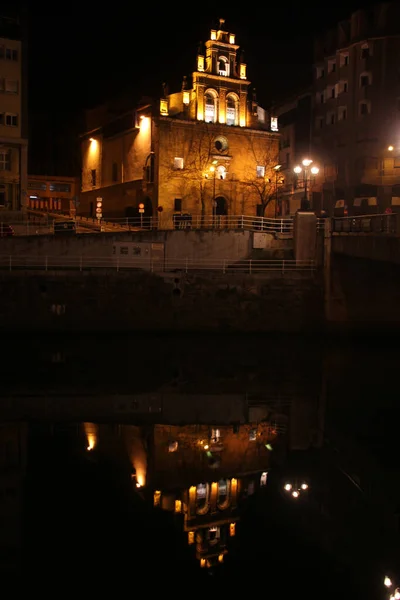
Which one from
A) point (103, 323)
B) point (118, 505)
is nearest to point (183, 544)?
point (118, 505)

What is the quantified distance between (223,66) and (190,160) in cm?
896

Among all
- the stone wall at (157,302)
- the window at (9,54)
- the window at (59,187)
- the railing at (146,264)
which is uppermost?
the window at (9,54)

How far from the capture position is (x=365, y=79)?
60500 mm

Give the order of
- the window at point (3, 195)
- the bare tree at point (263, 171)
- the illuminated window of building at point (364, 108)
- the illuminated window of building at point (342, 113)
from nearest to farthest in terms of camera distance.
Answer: the window at point (3, 195)
the illuminated window of building at point (364, 108)
the bare tree at point (263, 171)
the illuminated window of building at point (342, 113)

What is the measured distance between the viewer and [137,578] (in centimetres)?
1049

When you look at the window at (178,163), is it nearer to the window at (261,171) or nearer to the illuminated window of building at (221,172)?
the illuminated window of building at (221,172)

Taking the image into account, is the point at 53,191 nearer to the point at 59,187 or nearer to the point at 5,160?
the point at 59,187

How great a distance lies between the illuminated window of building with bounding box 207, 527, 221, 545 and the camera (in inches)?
480

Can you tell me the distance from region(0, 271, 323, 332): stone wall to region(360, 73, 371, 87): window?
30477 millimetres

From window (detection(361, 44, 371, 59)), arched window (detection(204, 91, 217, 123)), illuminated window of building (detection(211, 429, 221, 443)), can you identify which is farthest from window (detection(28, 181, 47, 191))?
illuminated window of building (detection(211, 429, 221, 443))

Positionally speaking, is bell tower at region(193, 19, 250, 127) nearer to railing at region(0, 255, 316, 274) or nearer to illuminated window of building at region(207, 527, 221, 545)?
railing at region(0, 255, 316, 274)

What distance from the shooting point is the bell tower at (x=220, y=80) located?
2229 inches

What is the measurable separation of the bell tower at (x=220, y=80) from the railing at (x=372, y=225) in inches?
832

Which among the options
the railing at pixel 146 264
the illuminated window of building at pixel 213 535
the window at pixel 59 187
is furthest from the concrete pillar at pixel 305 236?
the window at pixel 59 187
